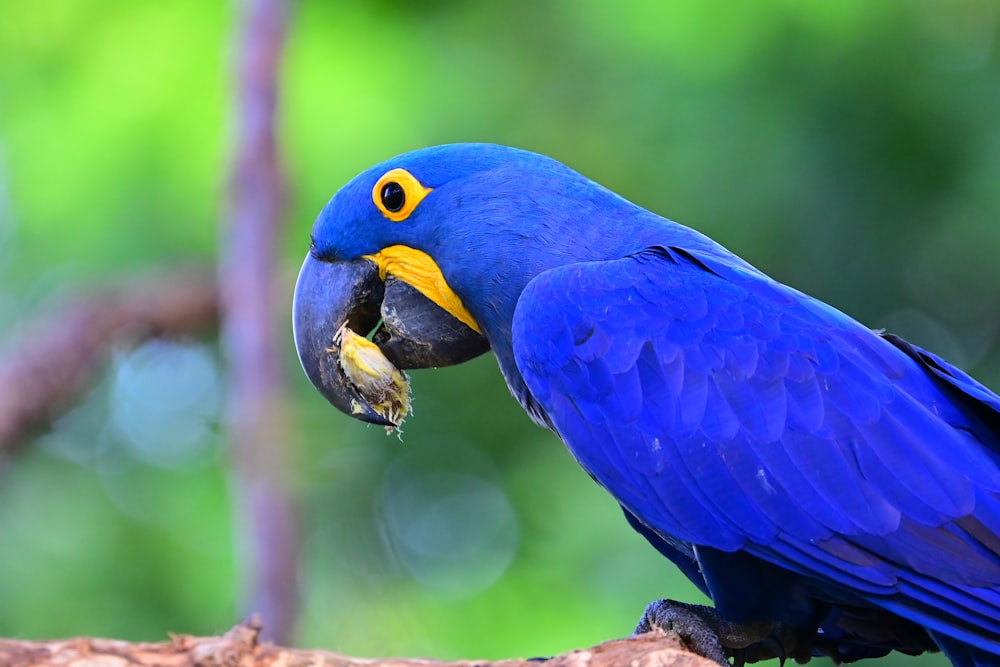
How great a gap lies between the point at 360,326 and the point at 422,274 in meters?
0.25

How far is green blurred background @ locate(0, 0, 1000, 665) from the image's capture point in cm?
529

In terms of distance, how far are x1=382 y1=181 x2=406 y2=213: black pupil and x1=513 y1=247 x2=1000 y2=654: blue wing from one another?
0.54 metres

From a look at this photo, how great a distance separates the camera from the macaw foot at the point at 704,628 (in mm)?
2693

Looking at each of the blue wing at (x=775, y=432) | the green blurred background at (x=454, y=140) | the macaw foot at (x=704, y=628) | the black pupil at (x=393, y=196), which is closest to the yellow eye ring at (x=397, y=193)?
the black pupil at (x=393, y=196)

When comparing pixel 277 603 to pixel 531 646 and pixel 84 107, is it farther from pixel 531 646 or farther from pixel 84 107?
pixel 84 107

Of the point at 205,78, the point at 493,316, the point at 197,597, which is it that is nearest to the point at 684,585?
the point at 493,316

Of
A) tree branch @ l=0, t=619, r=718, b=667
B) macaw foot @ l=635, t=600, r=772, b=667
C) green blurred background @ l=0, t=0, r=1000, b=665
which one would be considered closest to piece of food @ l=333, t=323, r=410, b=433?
macaw foot @ l=635, t=600, r=772, b=667

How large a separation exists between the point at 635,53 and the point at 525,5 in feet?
3.33

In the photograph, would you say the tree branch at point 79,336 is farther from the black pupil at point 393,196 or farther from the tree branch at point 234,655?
the tree branch at point 234,655

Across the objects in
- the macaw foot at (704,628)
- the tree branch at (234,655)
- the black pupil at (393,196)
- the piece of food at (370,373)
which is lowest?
the macaw foot at (704,628)

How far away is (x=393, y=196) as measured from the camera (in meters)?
3.20

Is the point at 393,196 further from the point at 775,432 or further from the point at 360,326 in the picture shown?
the point at 775,432

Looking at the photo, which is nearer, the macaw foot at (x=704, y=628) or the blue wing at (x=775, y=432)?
the blue wing at (x=775, y=432)

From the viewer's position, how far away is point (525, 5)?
6754 mm
